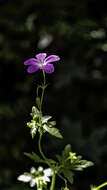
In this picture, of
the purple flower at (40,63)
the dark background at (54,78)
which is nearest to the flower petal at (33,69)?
the purple flower at (40,63)

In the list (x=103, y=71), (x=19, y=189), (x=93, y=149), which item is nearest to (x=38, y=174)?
(x=19, y=189)

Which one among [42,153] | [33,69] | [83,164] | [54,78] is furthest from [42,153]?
[54,78]

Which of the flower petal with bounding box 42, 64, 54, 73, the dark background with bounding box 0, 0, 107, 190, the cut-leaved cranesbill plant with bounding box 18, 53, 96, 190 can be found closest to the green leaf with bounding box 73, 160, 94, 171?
the cut-leaved cranesbill plant with bounding box 18, 53, 96, 190

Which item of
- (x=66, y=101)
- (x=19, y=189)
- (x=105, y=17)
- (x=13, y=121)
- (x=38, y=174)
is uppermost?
(x=105, y=17)

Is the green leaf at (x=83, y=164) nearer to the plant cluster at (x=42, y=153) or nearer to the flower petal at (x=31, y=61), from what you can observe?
the plant cluster at (x=42, y=153)

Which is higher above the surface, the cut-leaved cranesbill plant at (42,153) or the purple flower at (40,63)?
the purple flower at (40,63)

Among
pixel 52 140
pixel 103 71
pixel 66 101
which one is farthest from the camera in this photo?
pixel 66 101

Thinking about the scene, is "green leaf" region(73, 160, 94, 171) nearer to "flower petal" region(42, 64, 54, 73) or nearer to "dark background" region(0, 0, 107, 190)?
"flower petal" region(42, 64, 54, 73)

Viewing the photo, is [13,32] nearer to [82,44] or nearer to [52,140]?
[82,44]

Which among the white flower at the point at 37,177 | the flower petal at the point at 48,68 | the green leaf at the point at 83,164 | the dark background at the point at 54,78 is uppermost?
the dark background at the point at 54,78
